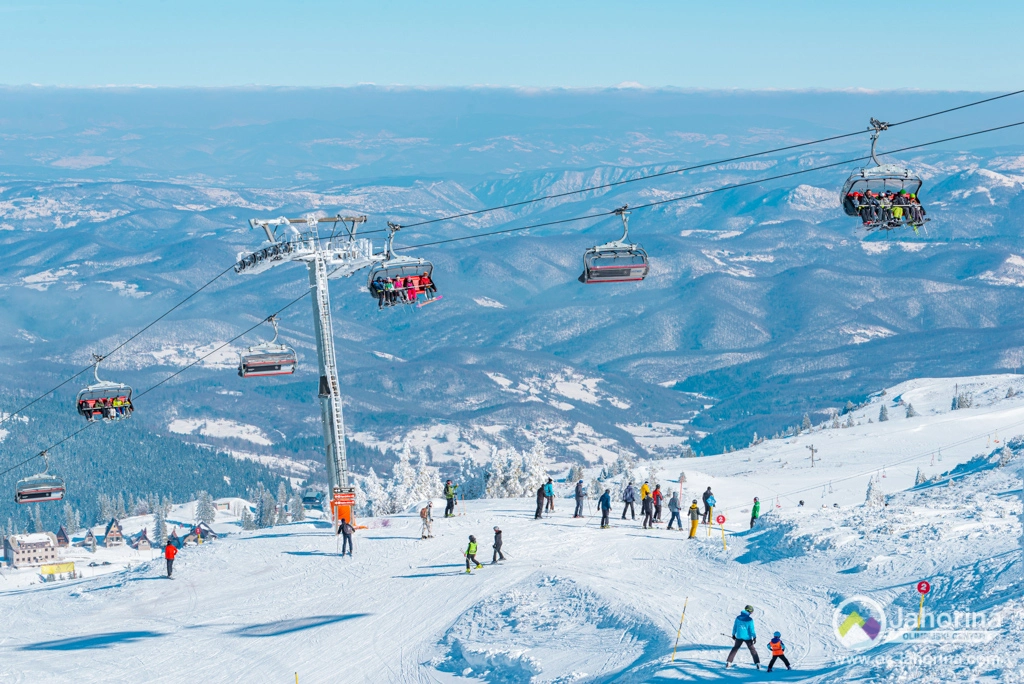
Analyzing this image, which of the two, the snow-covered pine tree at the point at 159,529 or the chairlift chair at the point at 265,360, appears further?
the snow-covered pine tree at the point at 159,529

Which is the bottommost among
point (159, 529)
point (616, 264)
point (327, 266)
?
point (159, 529)

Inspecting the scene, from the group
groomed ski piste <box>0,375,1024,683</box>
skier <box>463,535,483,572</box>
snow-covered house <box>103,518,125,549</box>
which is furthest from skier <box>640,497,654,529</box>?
snow-covered house <box>103,518,125,549</box>

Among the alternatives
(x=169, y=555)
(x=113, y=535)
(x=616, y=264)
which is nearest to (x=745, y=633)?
(x=616, y=264)

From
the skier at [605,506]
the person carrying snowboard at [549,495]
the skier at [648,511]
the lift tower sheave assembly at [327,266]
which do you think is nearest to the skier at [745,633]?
the skier at [605,506]

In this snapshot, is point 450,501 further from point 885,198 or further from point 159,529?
point 159,529

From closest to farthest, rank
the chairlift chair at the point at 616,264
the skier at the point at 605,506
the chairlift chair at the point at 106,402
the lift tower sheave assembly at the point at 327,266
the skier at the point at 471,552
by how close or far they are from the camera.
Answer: the chairlift chair at the point at 616,264
the skier at the point at 471,552
the skier at the point at 605,506
the lift tower sheave assembly at the point at 327,266
the chairlift chair at the point at 106,402

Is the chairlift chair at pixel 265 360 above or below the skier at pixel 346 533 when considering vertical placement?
above

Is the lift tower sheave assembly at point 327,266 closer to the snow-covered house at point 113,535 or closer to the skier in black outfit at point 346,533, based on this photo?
the skier in black outfit at point 346,533
